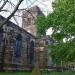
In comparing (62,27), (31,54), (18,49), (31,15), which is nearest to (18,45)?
(18,49)

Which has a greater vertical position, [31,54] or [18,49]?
[18,49]

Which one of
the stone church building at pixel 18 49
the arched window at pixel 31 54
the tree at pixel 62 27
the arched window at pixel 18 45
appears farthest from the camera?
the arched window at pixel 31 54

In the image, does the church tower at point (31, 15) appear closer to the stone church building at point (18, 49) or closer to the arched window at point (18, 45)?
the stone church building at point (18, 49)

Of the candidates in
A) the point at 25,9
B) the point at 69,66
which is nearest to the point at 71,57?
the point at 25,9

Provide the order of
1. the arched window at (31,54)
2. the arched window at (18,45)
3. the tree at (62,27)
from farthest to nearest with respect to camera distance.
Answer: the arched window at (31,54) → the arched window at (18,45) → the tree at (62,27)

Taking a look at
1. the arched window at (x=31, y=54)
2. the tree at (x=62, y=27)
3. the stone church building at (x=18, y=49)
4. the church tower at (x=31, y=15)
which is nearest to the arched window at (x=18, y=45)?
the stone church building at (x=18, y=49)

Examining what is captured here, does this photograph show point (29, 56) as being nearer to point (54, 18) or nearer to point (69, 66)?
point (69, 66)

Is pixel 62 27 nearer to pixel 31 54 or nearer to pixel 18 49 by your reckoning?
pixel 18 49

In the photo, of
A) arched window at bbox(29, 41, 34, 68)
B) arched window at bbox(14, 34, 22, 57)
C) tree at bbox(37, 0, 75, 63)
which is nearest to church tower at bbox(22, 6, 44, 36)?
tree at bbox(37, 0, 75, 63)

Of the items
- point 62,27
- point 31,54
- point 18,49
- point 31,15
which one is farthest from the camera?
point 31,54

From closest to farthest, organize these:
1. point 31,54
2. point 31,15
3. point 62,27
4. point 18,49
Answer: point 31,15 < point 62,27 < point 18,49 < point 31,54

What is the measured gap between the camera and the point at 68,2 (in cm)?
2569

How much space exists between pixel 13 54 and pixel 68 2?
15.7m

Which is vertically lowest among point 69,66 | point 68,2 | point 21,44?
point 69,66
